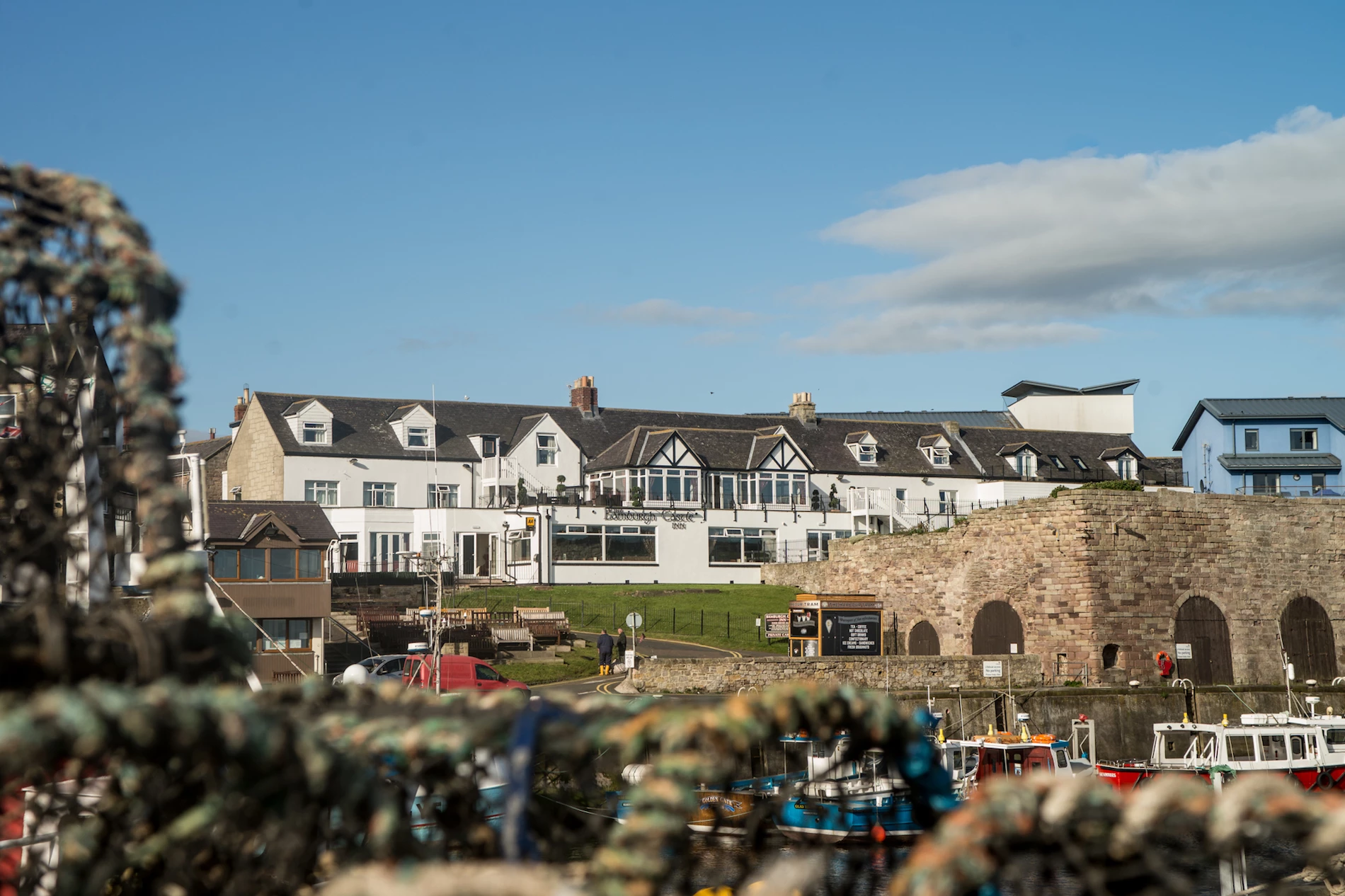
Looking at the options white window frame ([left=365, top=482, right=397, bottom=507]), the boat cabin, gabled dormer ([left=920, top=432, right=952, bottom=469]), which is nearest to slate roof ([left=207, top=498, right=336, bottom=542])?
white window frame ([left=365, top=482, right=397, bottom=507])

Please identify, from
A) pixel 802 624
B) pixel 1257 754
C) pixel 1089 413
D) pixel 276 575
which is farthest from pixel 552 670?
pixel 1089 413

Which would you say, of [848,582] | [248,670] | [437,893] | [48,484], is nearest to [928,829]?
[437,893]

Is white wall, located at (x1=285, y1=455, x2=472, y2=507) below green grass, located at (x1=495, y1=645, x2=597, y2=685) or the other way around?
the other way around

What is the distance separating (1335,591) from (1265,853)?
22.1 meters

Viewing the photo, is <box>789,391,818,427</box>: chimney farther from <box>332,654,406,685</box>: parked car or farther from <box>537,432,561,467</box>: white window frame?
<box>332,654,406,685</box>: parked car

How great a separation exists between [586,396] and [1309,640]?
30.9 m

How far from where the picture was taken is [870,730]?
350 centimetres

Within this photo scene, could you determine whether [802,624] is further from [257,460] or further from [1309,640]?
[257,460]

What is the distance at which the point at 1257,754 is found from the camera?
970 inches

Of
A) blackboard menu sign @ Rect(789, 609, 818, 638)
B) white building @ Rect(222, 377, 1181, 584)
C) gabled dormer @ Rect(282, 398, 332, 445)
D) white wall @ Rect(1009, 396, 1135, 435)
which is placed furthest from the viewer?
white wall @ Rect(1009, 396, 1135, 435)

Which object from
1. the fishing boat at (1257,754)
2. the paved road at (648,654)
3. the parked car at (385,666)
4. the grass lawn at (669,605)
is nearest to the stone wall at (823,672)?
the paved road at (648,654)

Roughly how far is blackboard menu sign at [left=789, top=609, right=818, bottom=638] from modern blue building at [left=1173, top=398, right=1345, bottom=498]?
35.8 metres

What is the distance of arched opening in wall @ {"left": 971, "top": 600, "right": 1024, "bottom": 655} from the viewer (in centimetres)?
3778

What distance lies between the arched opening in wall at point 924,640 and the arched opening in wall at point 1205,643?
7178mm
